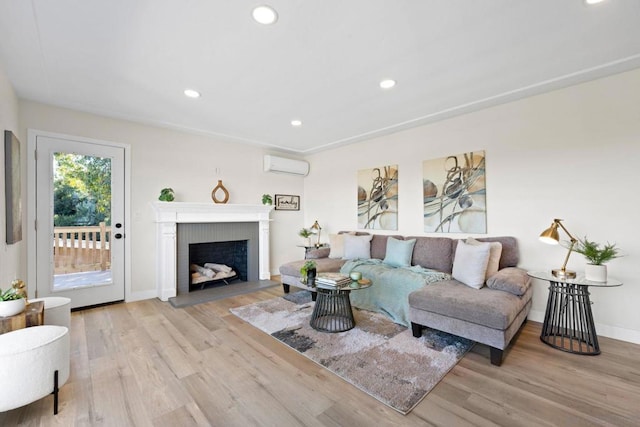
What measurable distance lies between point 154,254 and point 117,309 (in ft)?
2.65

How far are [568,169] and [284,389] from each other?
3356 millimetres

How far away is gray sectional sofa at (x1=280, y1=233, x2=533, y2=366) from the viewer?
2197mm

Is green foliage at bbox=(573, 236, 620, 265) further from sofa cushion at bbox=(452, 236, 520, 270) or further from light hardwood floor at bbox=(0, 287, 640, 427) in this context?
light hardwood floor at bbox=(0, 287, 640, 427)

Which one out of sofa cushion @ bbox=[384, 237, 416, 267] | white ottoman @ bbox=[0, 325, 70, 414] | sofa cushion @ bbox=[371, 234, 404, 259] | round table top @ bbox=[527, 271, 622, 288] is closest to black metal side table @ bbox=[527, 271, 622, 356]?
round table top @ bbox=[527, 271, 622, 288]

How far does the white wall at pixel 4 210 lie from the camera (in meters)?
2.33

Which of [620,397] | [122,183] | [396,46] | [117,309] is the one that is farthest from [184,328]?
[620,397]

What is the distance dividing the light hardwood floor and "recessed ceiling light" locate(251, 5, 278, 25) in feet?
8.17

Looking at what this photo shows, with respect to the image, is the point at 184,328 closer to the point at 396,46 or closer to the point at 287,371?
the point at 287,371

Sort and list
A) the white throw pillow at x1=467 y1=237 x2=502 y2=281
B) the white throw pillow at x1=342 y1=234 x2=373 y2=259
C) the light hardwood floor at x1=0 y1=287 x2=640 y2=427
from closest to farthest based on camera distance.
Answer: the light hardwood floor at x1=0 y1=287 x2=640 y2=427, the white throw pillow at x1=467 y1=237 x2=502 y2=281, the white throw pillow at x1=342 y1=234 x2=373 y2=259

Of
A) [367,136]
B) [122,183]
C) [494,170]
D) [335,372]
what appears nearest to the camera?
[335,372]

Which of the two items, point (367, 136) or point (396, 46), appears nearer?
point (396, 46)

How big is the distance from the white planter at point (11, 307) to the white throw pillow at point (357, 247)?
344cm

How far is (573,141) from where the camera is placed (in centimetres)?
281

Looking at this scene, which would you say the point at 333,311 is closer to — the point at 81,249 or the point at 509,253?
the point at 509,253
